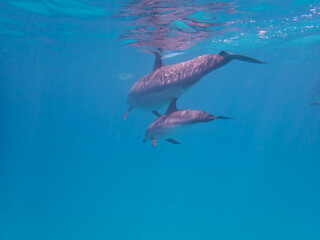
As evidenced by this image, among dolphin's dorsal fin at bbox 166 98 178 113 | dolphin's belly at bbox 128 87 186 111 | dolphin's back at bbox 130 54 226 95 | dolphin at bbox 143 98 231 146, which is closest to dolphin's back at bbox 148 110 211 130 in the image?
dolphin at bbox 143 98 231 146

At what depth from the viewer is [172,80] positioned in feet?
21.2

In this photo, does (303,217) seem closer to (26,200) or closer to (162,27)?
(162,27)

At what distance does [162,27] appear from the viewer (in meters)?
13.1

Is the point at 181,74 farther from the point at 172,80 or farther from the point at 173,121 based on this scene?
the point at 173,121

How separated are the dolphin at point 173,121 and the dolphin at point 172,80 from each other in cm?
38

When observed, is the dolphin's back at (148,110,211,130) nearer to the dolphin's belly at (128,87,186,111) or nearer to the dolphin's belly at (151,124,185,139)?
the dolphin's belly at (151,124,185,139)

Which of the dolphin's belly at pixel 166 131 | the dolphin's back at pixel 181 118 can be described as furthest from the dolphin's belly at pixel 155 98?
the dolphin's belly at pixel 166 131

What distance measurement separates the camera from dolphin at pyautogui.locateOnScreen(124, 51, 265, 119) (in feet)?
18.9

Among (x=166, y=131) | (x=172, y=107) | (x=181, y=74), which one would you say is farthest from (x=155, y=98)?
(x=166, y=131)

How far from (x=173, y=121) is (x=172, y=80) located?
3.75ft

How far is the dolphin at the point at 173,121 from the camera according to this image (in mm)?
5408

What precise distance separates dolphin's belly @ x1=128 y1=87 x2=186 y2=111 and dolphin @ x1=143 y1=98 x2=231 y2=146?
0.70ft

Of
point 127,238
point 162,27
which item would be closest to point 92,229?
point 127,238

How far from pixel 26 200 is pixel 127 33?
80.8ft
